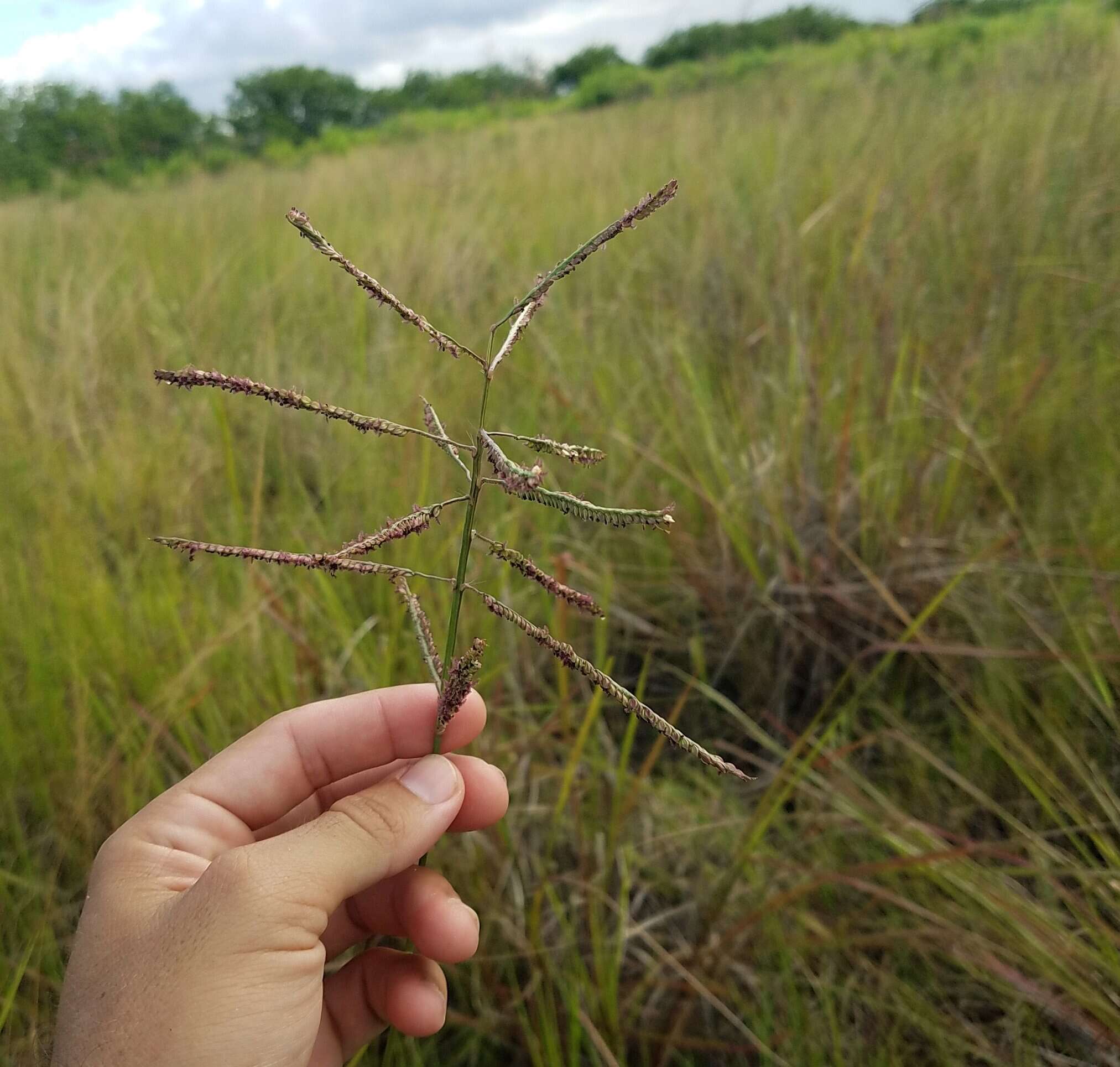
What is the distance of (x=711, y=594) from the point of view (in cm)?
166

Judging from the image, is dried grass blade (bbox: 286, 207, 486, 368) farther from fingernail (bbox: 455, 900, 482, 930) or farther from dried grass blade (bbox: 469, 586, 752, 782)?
fingernail (bbox: 455, 900, 482, 930)

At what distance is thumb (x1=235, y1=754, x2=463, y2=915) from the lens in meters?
0.64

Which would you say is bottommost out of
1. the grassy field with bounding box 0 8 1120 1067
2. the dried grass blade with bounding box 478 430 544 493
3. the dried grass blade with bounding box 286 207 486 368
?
the grassy field with bounding box 0 8 1120 1067

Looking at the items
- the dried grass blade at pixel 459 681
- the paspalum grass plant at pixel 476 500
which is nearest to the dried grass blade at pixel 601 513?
the paspalum grass plant at pixel 476 500

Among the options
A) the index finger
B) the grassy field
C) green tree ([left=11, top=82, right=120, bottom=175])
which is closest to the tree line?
green tree ([left=11, top=82, right=120, bottom=175])

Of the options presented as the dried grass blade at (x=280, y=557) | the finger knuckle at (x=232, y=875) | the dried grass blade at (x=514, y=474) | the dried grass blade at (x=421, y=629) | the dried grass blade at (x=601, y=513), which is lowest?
the finger knuckle at (x=232, y=875)

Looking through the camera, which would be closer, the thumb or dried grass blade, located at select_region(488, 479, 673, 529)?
dried grass blade, located at select_region(488, 479, 673, 529)

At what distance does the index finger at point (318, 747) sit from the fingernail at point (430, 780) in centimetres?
9

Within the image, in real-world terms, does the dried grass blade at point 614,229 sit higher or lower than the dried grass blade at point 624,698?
higher

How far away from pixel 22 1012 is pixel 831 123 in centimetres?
407

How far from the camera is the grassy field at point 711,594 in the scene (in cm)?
109

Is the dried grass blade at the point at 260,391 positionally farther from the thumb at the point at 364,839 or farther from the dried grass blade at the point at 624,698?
the thumb at the point at 364,839

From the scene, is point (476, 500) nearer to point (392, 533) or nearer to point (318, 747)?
point (392, 533)

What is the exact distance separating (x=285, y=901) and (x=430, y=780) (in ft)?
0.51
